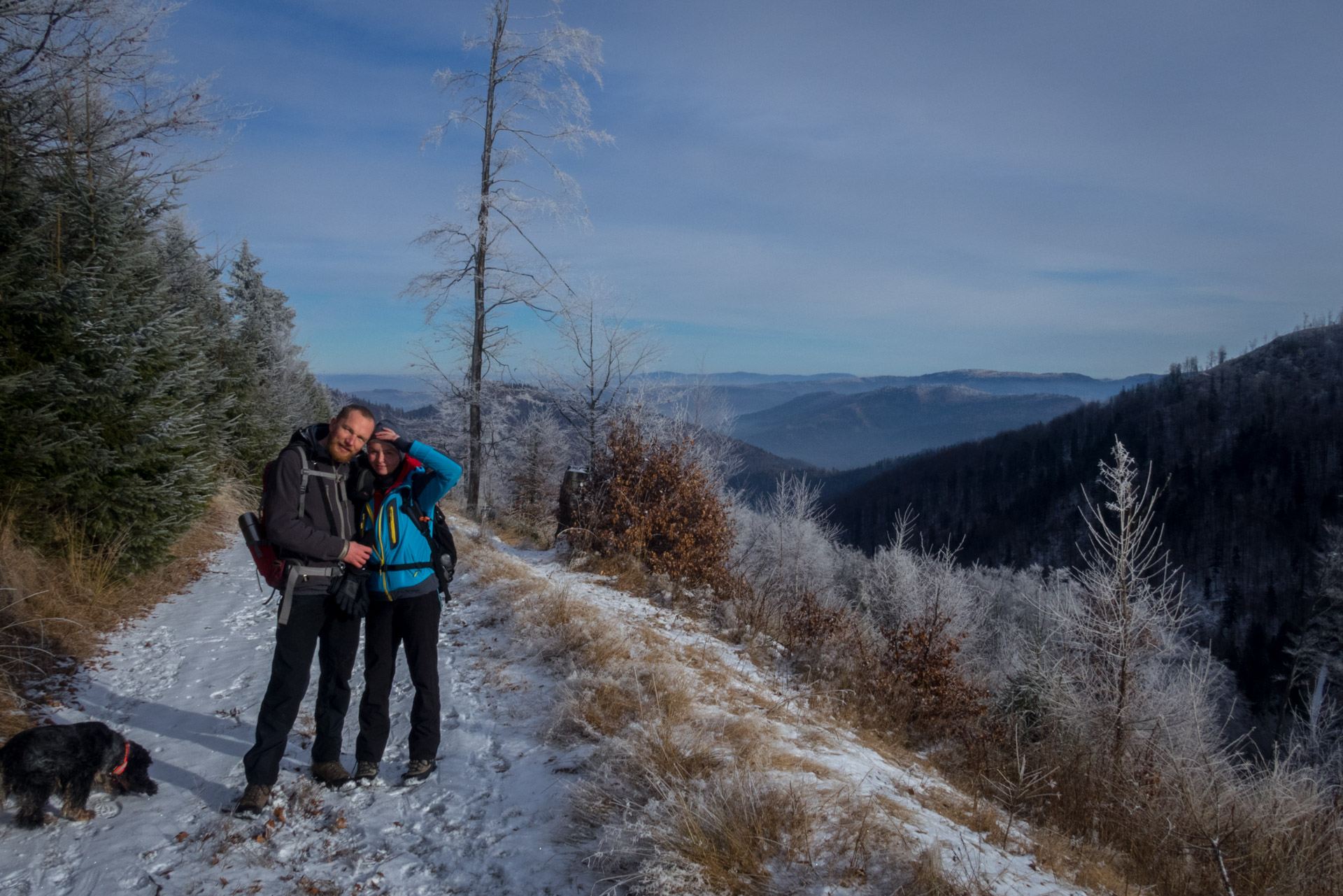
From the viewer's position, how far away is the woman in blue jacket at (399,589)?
332 cm

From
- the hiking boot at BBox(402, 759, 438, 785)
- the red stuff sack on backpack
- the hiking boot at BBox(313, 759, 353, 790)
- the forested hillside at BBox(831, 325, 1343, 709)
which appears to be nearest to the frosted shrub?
the hiking boot at BBox(402, 759, 438, 785)

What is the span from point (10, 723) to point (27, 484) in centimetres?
269

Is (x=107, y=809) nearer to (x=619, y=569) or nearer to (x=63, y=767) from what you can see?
(x=63, y=767)

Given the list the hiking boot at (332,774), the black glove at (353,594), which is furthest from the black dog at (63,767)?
the black glove at (353,594)

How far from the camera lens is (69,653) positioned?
16.3ft

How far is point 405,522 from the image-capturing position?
133 inches

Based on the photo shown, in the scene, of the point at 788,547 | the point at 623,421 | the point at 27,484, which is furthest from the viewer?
the point at 788,547

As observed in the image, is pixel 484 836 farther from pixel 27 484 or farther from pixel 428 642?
pixel 27 484

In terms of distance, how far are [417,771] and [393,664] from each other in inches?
22.8

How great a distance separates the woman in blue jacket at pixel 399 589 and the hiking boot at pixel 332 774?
0.20ft

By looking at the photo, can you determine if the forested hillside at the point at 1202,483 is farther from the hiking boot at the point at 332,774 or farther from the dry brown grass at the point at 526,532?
the hiking boot at the point at 332,774

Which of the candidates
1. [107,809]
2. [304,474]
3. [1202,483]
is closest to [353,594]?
[304,474]

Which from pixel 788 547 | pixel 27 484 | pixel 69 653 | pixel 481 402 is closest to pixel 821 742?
pixel 69 653

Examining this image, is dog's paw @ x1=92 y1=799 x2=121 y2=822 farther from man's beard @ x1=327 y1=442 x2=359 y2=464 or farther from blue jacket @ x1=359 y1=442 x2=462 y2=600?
man's beard @ x1=327 y1=442 x2=359 y2=464
